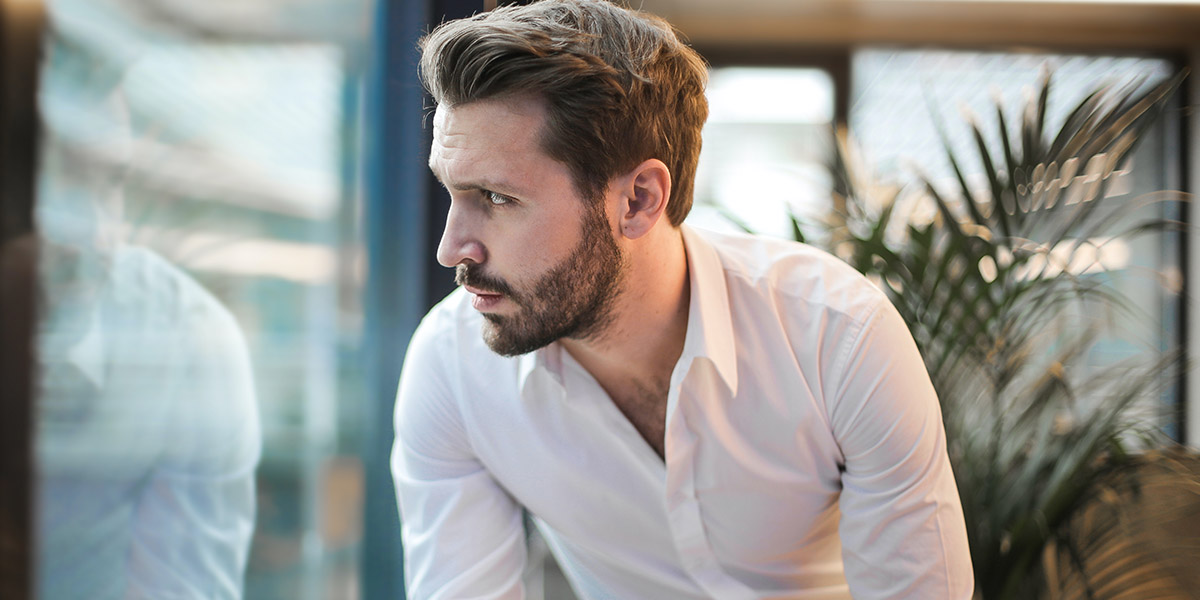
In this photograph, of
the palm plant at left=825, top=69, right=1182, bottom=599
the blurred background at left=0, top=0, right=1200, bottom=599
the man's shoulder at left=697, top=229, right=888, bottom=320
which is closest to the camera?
the blurred background at left=0, top=0, right=1200, bottom=599

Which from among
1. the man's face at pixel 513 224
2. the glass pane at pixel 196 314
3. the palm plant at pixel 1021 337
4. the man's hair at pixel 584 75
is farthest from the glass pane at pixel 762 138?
the man's face at pixel 513 224

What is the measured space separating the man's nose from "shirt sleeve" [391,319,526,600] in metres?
0.24

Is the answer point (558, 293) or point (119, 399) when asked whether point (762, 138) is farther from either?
point (119, 399)

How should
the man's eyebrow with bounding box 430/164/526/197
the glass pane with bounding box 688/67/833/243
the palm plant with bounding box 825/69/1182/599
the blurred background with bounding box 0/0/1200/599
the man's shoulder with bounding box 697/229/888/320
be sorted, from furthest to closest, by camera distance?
the glass pane with bounding box 688/67/833/243 < the palm plant with bounding box 825/69/1182/599 < the man's shoulder with bounding box 697/229/888/320 < the man's eyebrow with bounding box 430/164/526/197 < the blurred background with bounding box 0/0/1200/599

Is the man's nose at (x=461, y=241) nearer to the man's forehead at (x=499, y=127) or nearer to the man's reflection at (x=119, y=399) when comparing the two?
the man's forehead at (x=499, y=127)

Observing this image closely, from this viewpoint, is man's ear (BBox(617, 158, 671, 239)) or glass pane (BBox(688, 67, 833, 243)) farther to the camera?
glass pane (BBox(688, 67, 833, 243))

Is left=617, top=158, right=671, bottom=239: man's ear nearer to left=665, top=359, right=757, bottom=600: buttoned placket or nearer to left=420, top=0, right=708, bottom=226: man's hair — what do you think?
left=420, top=0, right=708, bottom=226: man's hair

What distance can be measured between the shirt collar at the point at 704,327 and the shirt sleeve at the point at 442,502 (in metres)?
0.14

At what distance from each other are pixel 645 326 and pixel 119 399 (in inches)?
28.1

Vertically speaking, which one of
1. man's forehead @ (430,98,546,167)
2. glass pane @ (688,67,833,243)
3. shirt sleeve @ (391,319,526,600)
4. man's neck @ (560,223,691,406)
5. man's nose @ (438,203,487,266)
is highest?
glass pane @ (688,67,833,243)

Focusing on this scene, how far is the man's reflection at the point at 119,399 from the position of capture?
80 cm

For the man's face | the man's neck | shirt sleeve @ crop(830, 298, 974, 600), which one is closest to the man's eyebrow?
the man's face

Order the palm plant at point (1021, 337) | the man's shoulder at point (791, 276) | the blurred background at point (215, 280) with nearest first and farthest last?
the blurred background at point (215, 280)
the man's shoulder at point (791, 276)
the palm plant at point (1021, 337)

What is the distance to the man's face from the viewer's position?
1113 millimetres
